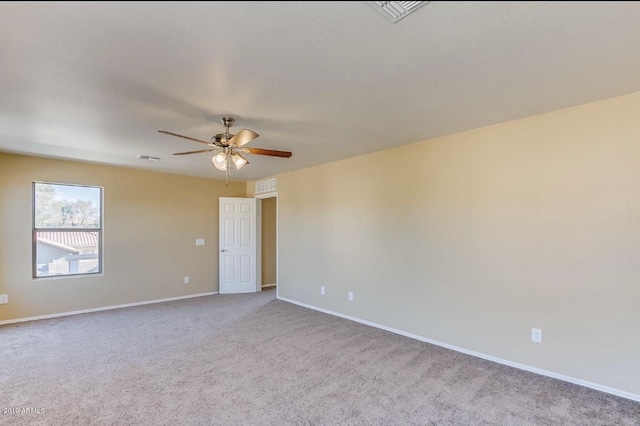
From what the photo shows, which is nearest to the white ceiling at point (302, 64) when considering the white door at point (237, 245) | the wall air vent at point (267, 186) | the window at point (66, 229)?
the window at point (66, 229)

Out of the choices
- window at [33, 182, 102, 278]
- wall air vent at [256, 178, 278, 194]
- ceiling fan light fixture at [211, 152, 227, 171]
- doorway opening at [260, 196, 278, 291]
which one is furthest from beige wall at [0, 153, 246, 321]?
ceiling fan light fixture at [211, 152, 227, 171]

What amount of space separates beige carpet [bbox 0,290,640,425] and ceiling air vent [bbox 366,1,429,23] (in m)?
2.60

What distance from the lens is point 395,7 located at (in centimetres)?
154

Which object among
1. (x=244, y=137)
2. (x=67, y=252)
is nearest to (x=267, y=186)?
(x=67, y=252)

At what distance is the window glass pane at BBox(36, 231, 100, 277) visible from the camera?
483 cm

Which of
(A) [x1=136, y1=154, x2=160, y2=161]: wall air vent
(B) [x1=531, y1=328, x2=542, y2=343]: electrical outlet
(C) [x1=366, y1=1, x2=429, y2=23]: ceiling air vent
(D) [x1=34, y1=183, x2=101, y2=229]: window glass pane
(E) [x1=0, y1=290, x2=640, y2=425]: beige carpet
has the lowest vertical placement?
(E) [x1=0, y1=290, x2=640, y2=425]: beige carpet

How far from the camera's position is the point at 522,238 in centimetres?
307

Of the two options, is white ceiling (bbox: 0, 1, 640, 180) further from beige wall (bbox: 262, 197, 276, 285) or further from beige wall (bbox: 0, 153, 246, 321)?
beige wall (bbox: 262, 197, 276, 285)

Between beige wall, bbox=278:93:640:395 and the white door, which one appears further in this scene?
the white door

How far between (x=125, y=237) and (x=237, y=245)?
2.07 m

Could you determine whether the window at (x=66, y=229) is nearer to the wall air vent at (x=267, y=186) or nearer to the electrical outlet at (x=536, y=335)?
the wall air vent at (x=267, y=186)

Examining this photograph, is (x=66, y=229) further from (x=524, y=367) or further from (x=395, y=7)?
(x=524, y=367)

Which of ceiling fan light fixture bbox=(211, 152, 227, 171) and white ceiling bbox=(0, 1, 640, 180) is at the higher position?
white ceiling bbox=(0, 1, 640, 180)

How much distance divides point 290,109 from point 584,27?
2.06 meters
